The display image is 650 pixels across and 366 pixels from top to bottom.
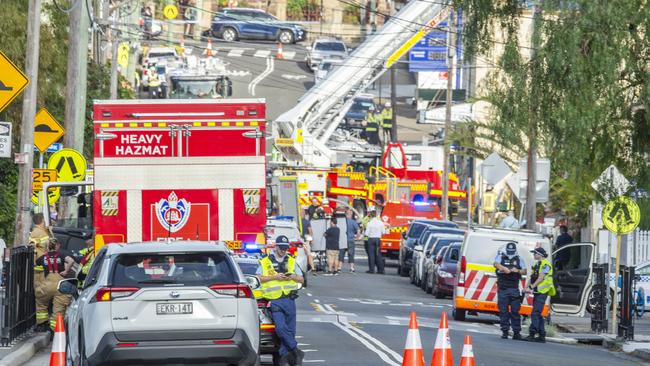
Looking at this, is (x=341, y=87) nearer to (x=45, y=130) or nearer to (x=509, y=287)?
(x=45, y=130)

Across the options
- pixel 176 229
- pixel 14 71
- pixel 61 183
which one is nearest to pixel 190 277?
pixel 14 71

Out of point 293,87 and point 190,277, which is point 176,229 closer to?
point 190,277

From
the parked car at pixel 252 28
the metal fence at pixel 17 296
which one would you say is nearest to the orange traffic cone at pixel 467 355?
the metal fence at pixel 17 296

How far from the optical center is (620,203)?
24156 millimetres

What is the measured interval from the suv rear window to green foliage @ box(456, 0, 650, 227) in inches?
280

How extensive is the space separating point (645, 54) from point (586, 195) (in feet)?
60.6

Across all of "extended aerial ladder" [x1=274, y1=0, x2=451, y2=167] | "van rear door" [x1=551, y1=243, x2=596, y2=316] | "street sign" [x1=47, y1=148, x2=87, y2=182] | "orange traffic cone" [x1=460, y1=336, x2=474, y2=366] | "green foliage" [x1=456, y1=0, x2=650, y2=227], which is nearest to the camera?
"orange traffic cone" [x1=460, y1=336, x2=474, y2=366]

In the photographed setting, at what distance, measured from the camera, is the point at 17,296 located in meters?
20.0

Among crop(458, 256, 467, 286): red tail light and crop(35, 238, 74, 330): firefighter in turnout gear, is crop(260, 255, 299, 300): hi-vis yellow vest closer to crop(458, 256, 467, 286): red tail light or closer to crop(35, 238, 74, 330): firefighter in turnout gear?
crop(35, 238, 74, 330): firefighter in turnout gear

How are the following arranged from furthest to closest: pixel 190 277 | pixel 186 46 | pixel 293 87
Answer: pixel 186 46, pixel 293 87, pixel 190 277

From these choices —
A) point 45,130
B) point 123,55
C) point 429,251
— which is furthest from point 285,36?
point 45,130

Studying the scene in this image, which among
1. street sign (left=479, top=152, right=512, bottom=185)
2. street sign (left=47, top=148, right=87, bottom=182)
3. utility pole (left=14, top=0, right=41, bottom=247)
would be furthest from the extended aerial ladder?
utility pole (left=14, top=0, right=41, bottom=247)

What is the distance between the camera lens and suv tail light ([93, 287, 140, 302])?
1361 centimetres

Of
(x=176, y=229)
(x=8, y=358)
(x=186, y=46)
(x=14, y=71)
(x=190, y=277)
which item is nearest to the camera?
(x=190, y=277)
